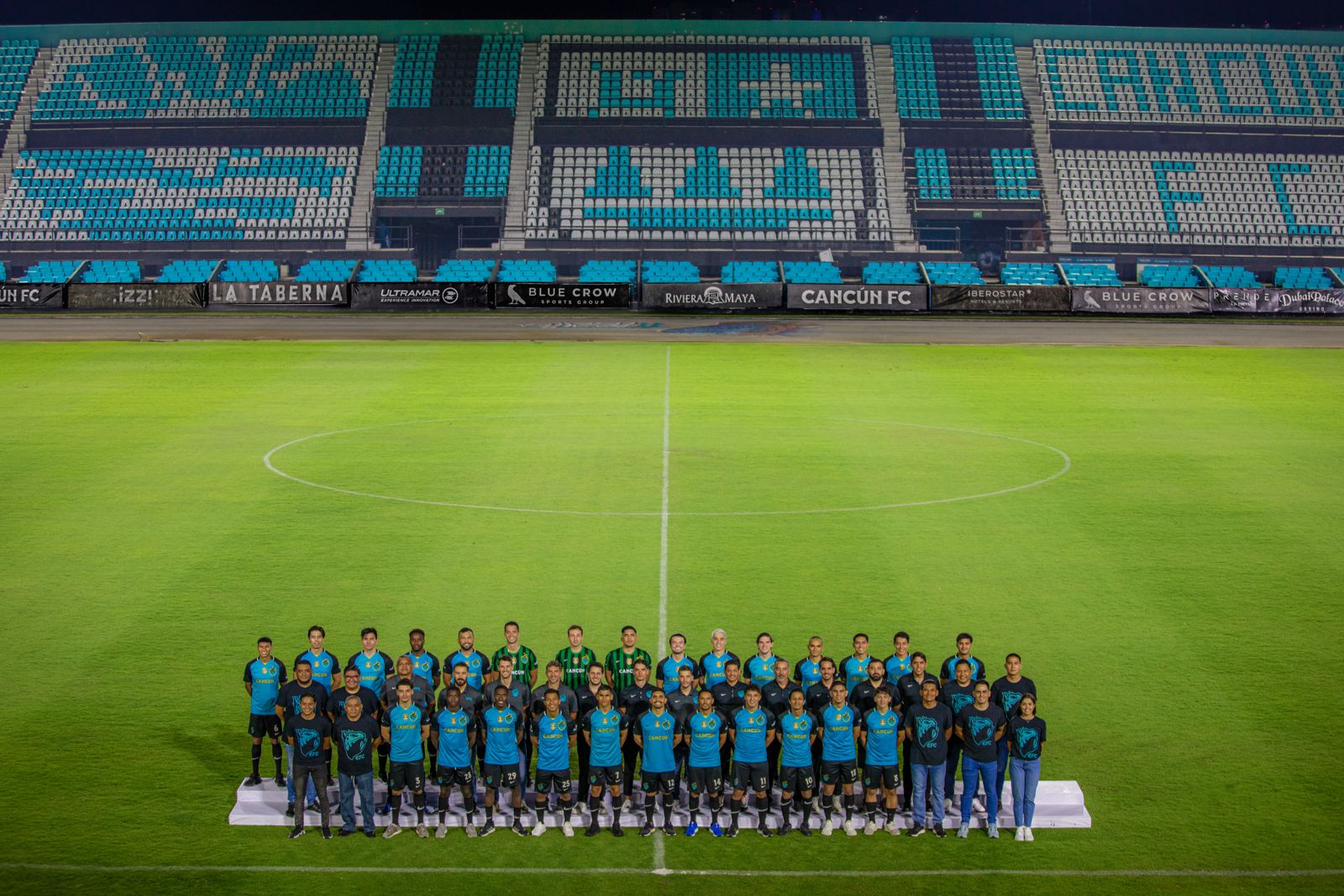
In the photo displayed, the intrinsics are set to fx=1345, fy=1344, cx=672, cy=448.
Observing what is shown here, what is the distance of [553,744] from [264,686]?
9.10ft

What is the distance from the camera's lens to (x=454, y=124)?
61.4 m

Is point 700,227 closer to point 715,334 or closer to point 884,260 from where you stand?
point 884,260

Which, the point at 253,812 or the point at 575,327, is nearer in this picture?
the point at 253,812

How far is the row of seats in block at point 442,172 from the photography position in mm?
58688

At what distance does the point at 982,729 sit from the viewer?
11.1 metres

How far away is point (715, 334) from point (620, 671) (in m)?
29.2

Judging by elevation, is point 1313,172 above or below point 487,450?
above

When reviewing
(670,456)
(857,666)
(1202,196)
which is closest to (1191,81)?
(1202,196)

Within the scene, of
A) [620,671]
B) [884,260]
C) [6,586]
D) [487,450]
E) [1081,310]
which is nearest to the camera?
[620,671]

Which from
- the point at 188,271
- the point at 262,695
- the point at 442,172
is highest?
the point at 442,172

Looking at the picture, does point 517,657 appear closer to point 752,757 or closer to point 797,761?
point 752,757

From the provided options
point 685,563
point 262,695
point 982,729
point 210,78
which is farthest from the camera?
point 210,78

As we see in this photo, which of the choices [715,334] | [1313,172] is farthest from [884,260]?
[1313,172]

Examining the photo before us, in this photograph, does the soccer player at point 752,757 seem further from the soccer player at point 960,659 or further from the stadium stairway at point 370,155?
the stadium stairway at point 370,155
